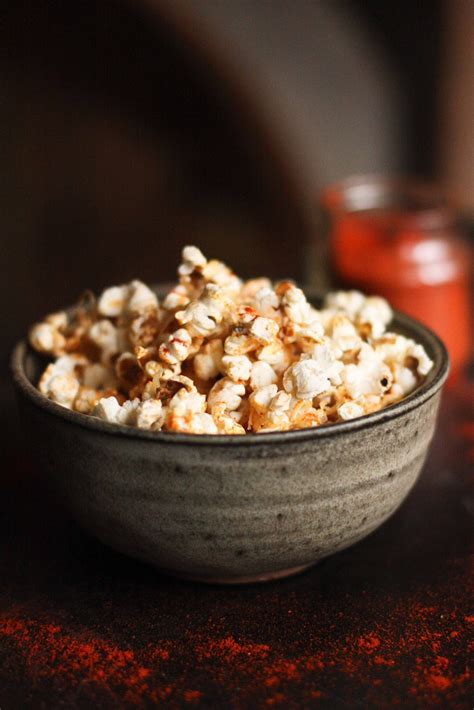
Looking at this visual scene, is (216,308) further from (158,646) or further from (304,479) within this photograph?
(158,646)

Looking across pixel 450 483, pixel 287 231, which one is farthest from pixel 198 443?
pixel 287 231

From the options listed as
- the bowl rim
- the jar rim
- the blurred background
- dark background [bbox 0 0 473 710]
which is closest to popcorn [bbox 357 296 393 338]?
the bowl rim

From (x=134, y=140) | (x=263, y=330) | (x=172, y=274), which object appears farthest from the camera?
(x=134, y=140)

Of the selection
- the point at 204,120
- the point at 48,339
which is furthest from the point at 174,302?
the point at 204,120

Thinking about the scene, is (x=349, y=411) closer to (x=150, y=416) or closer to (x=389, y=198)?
(x=150, y=416)

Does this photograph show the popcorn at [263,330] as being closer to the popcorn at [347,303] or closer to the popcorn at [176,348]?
the popcorn at [176,348]

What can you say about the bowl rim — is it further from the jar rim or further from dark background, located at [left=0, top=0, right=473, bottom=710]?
the jar rim

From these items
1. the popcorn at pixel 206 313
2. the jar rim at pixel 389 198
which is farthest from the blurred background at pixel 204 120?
the popcorn at pixel 206 313
